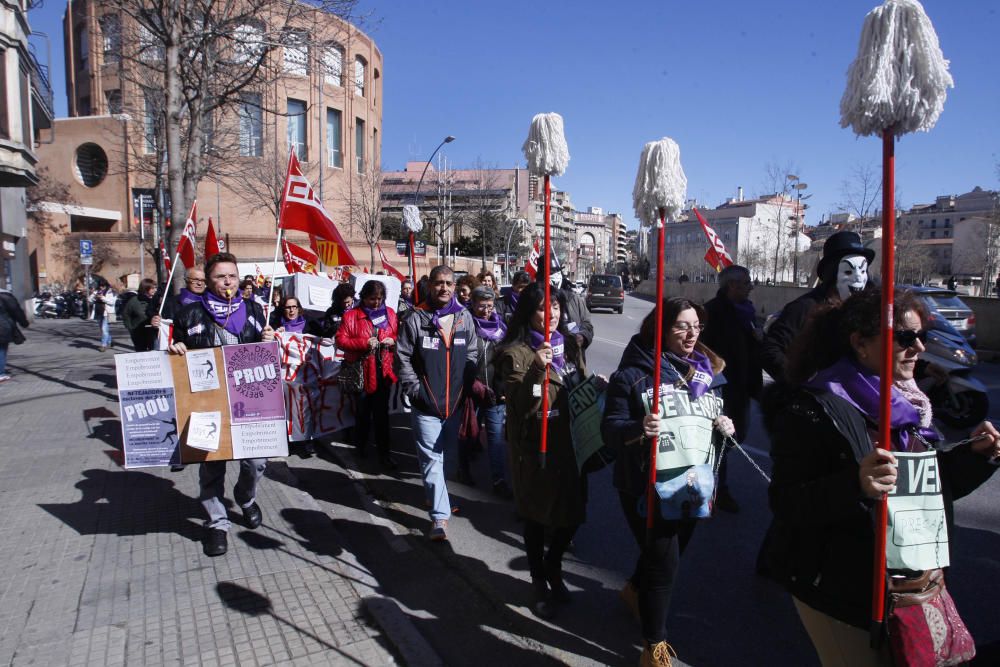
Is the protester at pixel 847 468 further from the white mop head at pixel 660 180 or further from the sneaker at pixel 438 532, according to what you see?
the sneaker at pixel 438 532

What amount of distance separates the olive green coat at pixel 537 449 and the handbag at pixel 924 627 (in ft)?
6.14

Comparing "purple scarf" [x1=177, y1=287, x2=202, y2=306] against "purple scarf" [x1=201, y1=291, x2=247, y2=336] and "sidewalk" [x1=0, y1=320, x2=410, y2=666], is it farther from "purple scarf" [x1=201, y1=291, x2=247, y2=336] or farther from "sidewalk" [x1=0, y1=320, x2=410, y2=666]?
"sidewalk" [x1=0, y1=320, x2=410, y2=666]

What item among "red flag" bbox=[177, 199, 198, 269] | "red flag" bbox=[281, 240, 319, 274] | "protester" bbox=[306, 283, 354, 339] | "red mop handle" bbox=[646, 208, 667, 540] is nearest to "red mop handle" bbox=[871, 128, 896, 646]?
"red mop handle" bbox=[646, 208, 667, 540]

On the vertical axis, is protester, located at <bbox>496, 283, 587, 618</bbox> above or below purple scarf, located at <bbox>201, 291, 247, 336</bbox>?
below

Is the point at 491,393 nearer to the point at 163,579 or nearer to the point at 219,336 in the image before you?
the point at 219,336

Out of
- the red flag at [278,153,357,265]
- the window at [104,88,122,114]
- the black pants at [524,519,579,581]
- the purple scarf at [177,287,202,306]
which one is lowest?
the black pants at [524,519,579,581]

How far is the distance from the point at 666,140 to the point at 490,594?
2747 millimetres

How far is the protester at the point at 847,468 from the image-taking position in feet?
6.12

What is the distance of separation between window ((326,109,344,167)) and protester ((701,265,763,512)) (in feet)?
132

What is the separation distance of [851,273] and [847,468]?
Answer: 245cm

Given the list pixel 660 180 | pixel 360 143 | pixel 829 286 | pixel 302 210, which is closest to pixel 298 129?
pixel 360 143

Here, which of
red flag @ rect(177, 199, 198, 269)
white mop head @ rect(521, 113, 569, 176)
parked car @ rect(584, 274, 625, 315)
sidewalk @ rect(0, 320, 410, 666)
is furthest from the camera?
parked car @ rect(584, 274, 625, 315)

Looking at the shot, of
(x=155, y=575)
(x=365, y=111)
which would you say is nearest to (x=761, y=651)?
(x=155, y=575)

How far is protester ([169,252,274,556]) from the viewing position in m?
4.41
